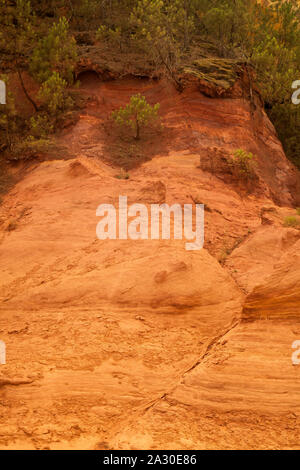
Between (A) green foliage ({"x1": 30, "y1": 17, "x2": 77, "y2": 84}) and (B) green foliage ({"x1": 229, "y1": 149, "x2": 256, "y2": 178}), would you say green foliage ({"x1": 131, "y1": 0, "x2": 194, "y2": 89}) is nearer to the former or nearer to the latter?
(A) green foliage ({"x1": 30, "y1": 17, "x2": 77, "y2": 84})

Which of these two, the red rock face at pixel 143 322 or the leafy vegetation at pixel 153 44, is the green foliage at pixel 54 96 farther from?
the red rock face at pixel 143 322

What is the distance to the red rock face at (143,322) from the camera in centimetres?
488

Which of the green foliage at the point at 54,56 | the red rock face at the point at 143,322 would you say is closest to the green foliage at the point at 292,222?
the red rock face at the point at 143,322

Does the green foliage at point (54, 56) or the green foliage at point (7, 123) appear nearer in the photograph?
the green foliage at point (7, 123)

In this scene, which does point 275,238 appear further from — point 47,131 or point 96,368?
point 47,131

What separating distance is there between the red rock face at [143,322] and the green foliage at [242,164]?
4.23ft

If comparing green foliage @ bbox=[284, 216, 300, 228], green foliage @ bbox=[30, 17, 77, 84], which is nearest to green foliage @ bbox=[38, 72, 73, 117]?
green foliage @ bbox=[30, 17, 77, 84]

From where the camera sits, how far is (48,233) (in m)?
8.73

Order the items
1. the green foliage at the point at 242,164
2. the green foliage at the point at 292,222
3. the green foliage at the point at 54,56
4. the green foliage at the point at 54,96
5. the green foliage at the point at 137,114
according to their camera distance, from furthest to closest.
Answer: the green foliage at the point at 54,56, the green foliage at the point at 54,96, the green foliage at the point at 137,114, the green foliage at the point at 242,164, the green foliage at the point at 292,222

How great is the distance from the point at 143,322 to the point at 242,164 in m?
7.32

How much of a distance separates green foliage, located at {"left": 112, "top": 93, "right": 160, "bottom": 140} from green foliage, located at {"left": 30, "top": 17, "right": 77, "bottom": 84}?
270 centimetres

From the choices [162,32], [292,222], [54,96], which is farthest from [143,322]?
[162,32]

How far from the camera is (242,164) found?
12500mm

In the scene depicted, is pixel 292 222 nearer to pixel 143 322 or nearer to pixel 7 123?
pixel 143 322
